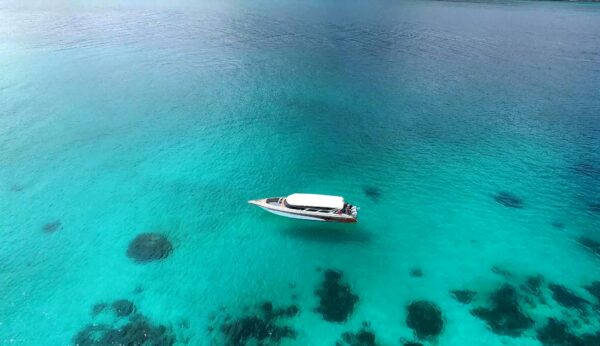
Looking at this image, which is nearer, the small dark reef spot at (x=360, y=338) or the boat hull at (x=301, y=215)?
the small dark reef spot at (x=360, y=338)

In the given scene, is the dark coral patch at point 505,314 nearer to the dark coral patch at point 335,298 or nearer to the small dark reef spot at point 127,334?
the dark coral patch at point 335,298

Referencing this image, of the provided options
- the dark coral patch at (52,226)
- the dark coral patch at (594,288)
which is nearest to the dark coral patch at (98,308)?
the dark coral patch at (52,226)

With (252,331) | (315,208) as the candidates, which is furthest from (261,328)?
(315,208)

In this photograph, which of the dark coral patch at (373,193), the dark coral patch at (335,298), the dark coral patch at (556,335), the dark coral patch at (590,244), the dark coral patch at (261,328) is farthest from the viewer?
the dark coral patch at (373,193)

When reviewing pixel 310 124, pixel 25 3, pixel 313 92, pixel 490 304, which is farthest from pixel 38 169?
pixel 25 3

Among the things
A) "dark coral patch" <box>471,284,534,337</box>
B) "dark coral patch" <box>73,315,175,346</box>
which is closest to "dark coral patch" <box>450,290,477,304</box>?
"dark coral patch" <box>471,284,534,337</box>

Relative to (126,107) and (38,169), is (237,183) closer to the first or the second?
(38,169)
